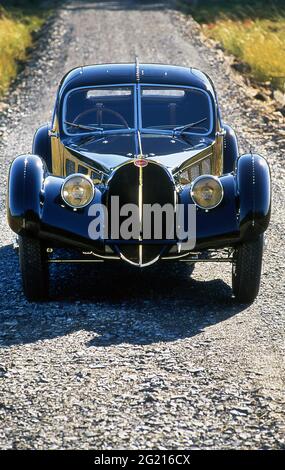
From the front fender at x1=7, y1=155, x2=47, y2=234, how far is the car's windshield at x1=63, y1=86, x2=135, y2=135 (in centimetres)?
138

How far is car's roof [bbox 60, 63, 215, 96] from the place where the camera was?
10703 mm

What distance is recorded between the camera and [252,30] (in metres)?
32.3

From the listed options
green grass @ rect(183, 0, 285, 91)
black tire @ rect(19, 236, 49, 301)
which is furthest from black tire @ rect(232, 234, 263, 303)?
green grass @ rect(183, 0, 285, 91)

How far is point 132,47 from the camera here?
29.2 meters

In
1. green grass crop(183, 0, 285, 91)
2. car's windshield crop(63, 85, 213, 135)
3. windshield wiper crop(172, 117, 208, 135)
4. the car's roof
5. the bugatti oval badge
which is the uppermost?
the bugatti oval badge

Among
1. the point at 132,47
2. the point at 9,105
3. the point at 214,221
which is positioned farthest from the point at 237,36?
the point at 214,221

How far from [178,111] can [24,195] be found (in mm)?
2301

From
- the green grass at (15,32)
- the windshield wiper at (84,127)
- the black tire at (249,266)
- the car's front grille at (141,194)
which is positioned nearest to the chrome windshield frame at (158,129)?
the windshield wiper at (84,127)

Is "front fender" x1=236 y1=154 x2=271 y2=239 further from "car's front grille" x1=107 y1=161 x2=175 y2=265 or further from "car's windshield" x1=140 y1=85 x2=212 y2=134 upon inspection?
"car's windshield" x1=140 y1=85 x2=212 y2=134

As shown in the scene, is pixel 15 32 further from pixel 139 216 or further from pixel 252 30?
pixel 139 216

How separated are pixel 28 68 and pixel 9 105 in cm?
492

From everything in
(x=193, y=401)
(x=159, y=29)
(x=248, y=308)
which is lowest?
(x=159, y=29)

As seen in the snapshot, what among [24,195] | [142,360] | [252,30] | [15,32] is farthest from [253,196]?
[252,30]

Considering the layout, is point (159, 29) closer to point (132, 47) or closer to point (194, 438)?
point (132, 47)
